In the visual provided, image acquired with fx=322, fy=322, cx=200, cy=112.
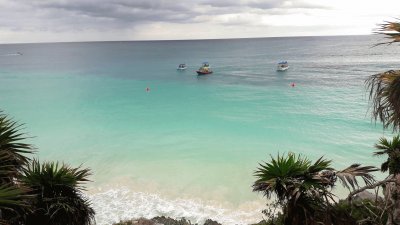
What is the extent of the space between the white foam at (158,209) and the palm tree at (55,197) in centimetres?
975

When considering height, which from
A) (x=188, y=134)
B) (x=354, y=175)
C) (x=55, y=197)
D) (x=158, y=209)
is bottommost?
(x=158, y=209)

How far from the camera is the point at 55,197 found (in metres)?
7.28

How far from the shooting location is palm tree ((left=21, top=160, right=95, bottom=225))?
7.12 m

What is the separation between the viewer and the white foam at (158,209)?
57.1 feet

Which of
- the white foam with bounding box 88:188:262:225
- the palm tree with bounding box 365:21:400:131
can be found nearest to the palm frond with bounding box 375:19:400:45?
the palm tree with bounding box 365:21:400:131

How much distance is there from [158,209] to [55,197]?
1194 centimetres

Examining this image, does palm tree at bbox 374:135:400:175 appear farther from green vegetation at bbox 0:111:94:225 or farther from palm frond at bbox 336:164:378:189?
green vegetation at bbox 0:111:94:225

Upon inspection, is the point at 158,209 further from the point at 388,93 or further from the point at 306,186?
the point at 388,93

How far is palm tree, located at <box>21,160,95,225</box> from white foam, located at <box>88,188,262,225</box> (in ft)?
32.0

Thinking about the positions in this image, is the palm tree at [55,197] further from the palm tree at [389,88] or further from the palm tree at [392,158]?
the palm tree at [392,158]

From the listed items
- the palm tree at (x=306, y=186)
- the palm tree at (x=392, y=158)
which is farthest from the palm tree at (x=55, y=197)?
the palm tree at (x=392, y=158)

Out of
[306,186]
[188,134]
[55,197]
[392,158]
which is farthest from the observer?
[188,134]

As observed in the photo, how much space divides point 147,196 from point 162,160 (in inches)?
300

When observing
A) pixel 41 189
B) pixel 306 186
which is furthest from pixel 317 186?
pixel 41 189
